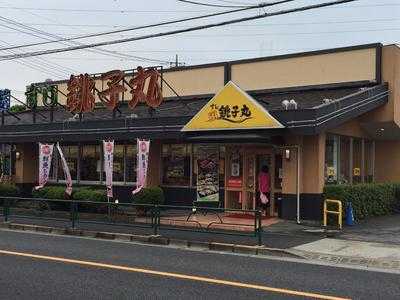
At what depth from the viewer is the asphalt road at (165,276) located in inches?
341

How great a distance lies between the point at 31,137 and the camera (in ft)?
80.6

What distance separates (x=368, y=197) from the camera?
2023cm

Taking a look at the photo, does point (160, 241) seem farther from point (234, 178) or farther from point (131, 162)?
point (131, 162)

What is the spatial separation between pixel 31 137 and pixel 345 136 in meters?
12.8

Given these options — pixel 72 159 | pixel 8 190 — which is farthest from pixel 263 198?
pixel 8 190

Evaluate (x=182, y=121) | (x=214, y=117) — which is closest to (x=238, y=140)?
(x=214, y=117)

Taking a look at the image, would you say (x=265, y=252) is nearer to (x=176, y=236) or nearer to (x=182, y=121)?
(x=176, y=236)

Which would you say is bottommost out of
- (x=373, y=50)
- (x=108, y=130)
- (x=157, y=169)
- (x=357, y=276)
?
(x=357, y=276)

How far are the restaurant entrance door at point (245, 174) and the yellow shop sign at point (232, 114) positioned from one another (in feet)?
6.92

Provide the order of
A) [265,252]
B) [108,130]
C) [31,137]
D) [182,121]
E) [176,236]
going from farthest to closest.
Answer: [31,137], [108,130], [182,121], [176,236], [265,252]

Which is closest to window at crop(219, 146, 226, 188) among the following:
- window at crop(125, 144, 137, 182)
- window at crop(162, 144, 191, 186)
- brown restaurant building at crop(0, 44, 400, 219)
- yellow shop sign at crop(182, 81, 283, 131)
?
brown restaurant building at crop(0, 44, 400, 219)

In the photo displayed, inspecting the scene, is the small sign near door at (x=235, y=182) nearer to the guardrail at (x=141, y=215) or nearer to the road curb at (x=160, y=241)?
the guardrail at (x=141, y=215)

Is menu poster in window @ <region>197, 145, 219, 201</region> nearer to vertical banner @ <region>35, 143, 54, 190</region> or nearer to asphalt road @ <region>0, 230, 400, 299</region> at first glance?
vertical banner @ <region>35, 143, 54, 190</region>

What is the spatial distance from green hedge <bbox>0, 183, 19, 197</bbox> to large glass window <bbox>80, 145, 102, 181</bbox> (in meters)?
2.85
